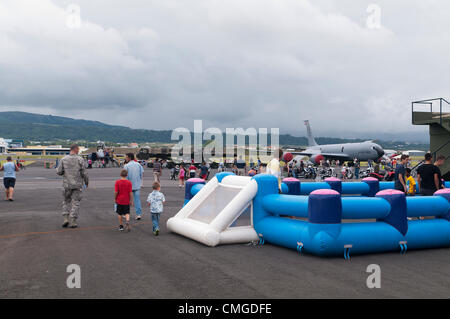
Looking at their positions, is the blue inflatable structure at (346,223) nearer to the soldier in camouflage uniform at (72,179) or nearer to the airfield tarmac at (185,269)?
the airfield tarmac at (185,269)

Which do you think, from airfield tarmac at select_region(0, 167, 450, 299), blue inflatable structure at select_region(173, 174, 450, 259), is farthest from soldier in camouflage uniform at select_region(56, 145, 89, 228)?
blue inflatable structure at select_region(173, 174, 450, 259)

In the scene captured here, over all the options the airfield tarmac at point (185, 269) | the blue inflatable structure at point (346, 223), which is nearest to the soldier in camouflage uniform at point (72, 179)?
the airfield tarmac at point (185, 269)

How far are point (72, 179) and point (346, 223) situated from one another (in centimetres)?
701

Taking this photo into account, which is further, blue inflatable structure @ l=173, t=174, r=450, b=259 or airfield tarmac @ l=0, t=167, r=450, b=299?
blue inflatable structure @ l=173, t=174, r=450, b=259

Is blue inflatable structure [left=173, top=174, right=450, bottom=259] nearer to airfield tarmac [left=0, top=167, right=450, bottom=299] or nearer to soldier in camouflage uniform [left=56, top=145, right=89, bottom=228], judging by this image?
airfield tarmac [left=0, top=167, right=450, bottom=299]

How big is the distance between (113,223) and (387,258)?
7.38 m

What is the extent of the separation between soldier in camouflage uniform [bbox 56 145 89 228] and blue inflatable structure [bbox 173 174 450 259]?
15.8 feet

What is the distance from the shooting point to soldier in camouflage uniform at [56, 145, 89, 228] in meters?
10.6

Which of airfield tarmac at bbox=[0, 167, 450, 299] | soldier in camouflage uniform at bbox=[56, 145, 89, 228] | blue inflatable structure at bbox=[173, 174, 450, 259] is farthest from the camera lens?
soldier in camouflage uniform at bbox=[56, 145, 89, 228]

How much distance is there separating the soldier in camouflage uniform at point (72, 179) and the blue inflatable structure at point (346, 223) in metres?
4.80

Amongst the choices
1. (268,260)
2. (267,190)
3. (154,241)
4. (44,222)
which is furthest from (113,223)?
(268,260)

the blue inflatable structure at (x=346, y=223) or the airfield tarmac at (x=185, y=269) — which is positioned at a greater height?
the blue inflatable structure at (x=346, y=223)

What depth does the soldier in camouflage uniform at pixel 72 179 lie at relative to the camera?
418 inches

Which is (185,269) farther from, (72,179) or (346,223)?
(72,179)
